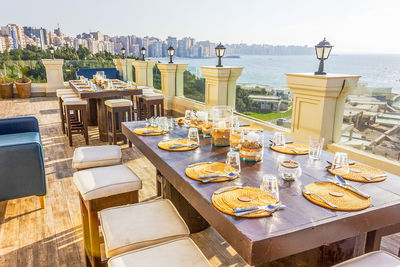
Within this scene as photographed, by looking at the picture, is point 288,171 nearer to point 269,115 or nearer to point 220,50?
point 269,115

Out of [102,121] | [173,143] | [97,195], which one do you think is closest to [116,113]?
[102,121]

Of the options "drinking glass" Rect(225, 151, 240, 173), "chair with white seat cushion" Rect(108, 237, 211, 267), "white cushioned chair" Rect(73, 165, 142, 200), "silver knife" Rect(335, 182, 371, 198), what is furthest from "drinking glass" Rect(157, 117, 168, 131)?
"silver knife" Rect(335, 182, 371, 198)

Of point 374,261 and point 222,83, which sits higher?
point 222,83

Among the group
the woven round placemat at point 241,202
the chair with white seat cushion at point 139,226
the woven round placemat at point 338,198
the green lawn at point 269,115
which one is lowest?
the chair with white seat cushion at point 139,226

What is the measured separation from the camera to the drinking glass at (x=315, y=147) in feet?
6.01

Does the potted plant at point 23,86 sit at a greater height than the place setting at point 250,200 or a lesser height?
lesser

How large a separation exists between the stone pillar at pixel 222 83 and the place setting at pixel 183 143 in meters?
2.77

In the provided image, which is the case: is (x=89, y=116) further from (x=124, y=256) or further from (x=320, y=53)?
(x=124, y=256)

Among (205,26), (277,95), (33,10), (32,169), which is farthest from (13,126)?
(33,10)

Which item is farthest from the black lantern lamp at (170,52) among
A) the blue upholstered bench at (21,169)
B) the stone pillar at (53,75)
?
the stone pillar at (53,75)

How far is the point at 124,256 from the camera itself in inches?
51.3

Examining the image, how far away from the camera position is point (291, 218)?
3.87 feet

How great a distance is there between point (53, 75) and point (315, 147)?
35.3ft

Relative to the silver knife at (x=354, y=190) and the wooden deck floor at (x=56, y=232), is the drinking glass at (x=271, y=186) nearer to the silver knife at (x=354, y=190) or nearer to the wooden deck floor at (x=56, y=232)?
the silver knife at (x=354, y=190)
